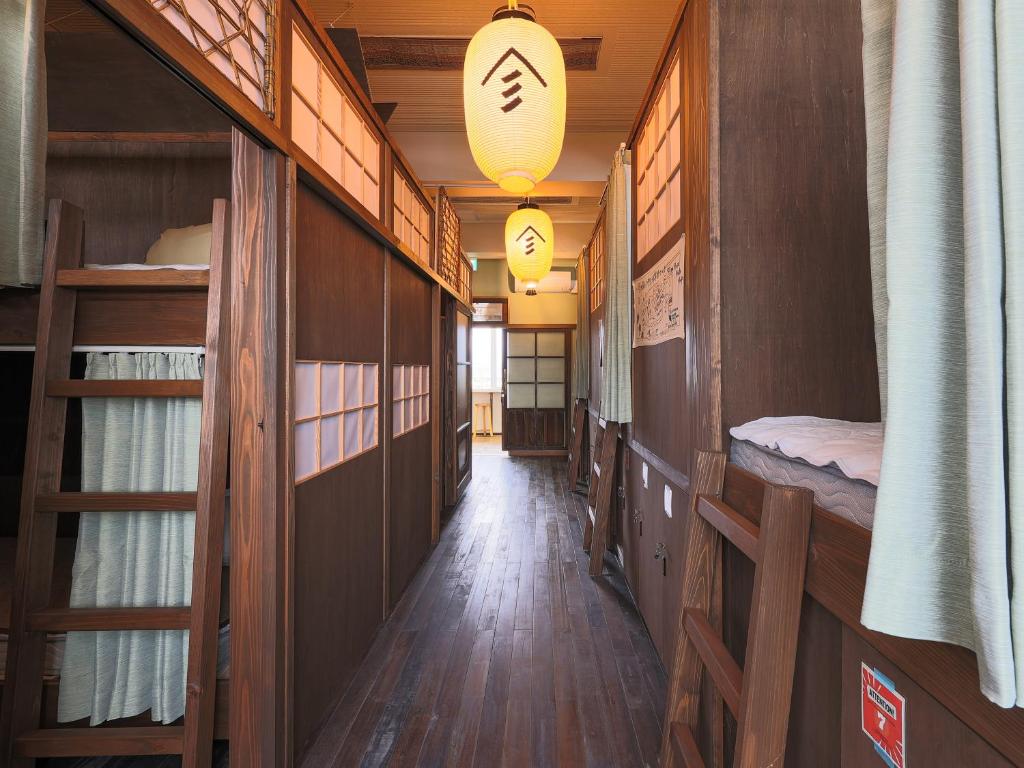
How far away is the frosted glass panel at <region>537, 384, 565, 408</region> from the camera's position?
24.8 ft

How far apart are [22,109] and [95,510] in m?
1.04

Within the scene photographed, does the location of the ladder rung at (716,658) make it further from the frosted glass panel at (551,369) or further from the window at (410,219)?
the frosted glass panel at (551,369)

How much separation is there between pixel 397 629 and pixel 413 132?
388 cm

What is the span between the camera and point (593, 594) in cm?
283

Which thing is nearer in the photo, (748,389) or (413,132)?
(748,389)

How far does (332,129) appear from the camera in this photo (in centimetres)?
183

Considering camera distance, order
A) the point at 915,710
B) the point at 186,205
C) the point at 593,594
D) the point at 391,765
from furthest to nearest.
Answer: the point at 593,594 < the point at 186,205 < the point at 391,765 < the point at 915,710

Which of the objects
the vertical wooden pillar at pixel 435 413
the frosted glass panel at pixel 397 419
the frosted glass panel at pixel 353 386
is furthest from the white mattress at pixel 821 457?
the vertical wooden pillar at pixel 435 413

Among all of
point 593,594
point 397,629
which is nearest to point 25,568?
point 397,629

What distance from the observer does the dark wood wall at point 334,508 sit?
1.64 m

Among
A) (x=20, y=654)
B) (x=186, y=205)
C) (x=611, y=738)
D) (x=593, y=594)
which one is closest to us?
(x=20, y=654)

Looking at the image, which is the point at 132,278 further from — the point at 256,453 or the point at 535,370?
the point at 535,370

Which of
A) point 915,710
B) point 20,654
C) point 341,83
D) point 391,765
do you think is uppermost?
point 341,83

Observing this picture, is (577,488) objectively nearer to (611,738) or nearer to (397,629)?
(397,629)
